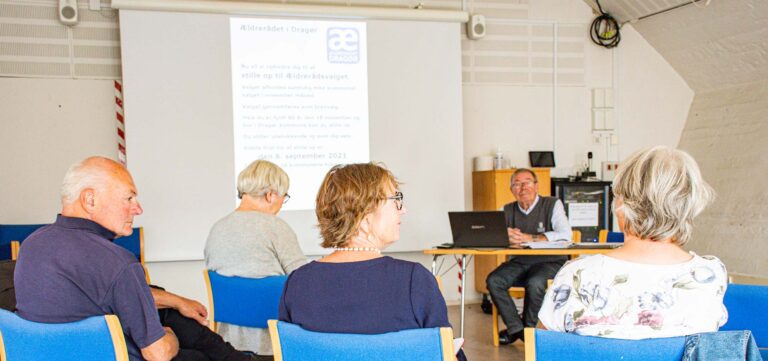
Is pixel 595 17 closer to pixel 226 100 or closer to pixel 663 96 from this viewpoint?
pixel 663 96

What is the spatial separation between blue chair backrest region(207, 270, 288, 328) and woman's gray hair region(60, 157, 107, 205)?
2.50 ft

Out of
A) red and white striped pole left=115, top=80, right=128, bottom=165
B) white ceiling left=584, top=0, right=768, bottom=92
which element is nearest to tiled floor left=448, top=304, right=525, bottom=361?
red and white striped pole left=115, top=80, right=128, bottom=165

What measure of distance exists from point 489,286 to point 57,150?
146 inches

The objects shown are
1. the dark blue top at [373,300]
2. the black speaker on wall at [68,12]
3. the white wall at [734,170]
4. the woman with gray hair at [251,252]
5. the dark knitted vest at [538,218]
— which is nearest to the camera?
the dark blue top at [373,300]

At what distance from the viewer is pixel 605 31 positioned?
265 inches

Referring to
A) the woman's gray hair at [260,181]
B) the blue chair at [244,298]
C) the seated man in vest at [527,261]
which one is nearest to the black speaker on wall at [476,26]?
the seated man in vest at [527,261]

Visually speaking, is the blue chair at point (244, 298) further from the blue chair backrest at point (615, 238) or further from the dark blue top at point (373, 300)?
the blue chair backrest at point (615, 238)

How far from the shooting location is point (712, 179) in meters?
6.51

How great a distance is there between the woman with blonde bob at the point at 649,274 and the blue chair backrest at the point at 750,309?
12.7 inches

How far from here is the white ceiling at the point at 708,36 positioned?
18.8ft

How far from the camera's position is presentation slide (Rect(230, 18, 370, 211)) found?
221 inches

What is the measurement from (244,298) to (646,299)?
1.60 metres

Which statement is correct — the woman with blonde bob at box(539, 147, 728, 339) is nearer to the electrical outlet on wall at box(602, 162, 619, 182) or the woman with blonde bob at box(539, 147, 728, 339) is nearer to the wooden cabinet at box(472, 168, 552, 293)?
the wooden cabinet at box(472, 168, 552, 293)

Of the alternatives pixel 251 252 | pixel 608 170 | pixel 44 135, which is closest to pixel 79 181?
pixel 251 252
